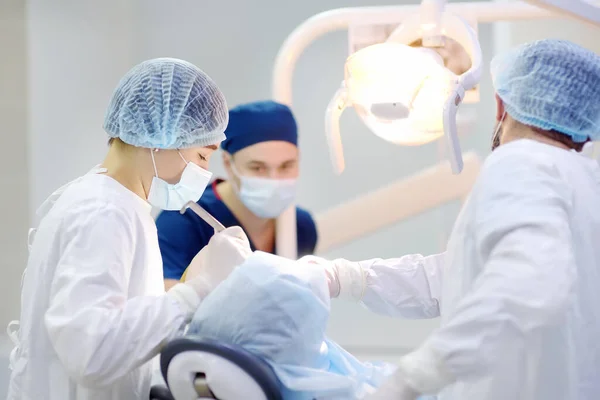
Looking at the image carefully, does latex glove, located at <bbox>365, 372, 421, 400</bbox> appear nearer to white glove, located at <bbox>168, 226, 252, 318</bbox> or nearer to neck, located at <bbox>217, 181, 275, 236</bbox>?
white glove, located at <bbox>168, 226, 252, 318</bbox>

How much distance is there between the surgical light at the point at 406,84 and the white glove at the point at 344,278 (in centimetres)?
23

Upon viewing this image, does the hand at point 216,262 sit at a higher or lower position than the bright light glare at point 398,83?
lower

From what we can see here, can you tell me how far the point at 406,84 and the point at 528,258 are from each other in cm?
66

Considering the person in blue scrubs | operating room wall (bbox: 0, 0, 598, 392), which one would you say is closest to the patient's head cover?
the person in blue scrubs

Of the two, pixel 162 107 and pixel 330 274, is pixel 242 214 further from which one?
pixel 162 107

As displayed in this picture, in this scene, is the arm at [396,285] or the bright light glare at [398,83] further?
the arm at [396,285]

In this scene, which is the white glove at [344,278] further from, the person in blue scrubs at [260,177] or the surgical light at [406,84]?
the person in blue scrubs at [260,177]

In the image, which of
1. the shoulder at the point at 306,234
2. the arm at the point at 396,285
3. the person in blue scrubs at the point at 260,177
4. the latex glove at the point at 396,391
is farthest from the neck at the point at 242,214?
the latex glove at the point at 396,391

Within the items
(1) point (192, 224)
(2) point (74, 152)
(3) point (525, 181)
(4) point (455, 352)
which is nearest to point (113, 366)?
(4) point (455, 352)

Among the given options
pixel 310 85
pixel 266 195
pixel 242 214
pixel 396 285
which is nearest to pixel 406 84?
pixel 396 285

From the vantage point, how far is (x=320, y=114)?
3.87 metres

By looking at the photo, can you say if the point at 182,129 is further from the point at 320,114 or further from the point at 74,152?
the point at 320,114

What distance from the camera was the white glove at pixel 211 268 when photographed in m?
1.44

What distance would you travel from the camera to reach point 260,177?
8.54ft
